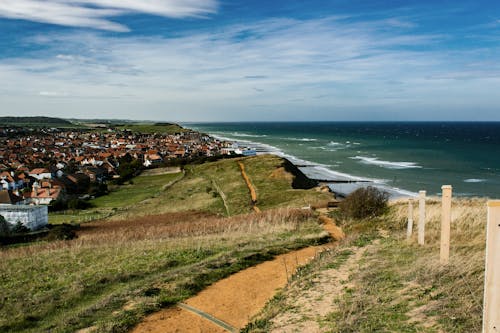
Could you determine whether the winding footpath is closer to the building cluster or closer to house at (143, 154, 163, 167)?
the building cluster

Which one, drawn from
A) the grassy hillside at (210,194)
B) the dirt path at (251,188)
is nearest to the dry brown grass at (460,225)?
the grassy hillside at (210,194)

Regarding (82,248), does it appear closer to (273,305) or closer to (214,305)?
(214,305)

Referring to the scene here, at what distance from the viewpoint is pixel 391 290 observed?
790cm

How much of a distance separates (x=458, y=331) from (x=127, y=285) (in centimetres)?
764

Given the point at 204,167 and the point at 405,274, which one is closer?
the point at 405,274

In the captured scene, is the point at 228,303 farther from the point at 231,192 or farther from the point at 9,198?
the point at 9,198

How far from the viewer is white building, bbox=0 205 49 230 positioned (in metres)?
37.5

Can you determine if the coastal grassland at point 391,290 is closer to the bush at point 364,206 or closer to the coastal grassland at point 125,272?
the coastal grassland at point 125,272

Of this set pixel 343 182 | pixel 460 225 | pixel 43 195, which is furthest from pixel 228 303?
pixel 43 195

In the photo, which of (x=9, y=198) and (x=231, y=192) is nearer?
(x=231, y=192)

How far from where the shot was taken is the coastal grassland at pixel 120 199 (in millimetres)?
41875

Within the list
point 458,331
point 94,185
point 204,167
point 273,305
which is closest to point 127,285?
point 273,305

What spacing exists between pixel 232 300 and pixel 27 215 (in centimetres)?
3358

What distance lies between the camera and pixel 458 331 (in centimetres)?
594
